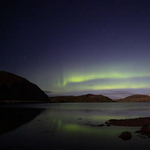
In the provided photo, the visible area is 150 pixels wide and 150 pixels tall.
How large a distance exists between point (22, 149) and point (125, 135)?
1393cm

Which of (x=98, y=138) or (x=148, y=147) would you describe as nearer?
(x=148, y=147)

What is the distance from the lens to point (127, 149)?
57.9 ft

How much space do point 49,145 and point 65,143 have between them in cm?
212

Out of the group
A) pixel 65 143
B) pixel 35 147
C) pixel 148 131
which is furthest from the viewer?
pixel 148 131

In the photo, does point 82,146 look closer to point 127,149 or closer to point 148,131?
point 127,149

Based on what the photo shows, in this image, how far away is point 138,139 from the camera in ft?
70.3

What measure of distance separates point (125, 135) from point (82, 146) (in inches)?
282

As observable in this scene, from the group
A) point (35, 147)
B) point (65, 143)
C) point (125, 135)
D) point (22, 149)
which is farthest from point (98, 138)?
point (22, 149)

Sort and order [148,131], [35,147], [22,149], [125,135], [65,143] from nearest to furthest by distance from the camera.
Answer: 1. [22,149]
2. [35,147]
3. [65,143]
4. [125,135]
5. [148,131]

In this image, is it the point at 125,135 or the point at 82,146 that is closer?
the point at 82,146

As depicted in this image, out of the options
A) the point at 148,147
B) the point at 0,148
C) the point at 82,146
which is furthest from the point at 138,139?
the point at 0,148

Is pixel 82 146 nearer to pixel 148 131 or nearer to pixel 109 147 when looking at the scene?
pixel 109 147

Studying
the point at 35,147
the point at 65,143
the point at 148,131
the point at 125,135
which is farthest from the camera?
the point at 148,131

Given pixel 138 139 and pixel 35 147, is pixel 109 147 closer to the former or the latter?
pixel 138 139
